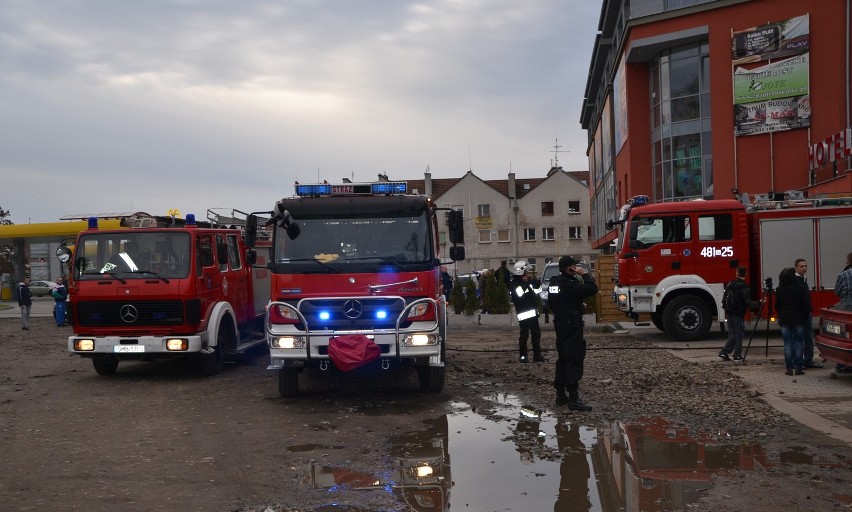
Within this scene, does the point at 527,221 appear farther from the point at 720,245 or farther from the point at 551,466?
the point at 551,466

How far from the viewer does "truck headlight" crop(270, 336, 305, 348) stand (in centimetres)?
1007

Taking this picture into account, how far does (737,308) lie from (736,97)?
1585 cm

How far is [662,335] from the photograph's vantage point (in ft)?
63.4

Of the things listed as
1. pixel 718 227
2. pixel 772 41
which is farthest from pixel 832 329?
pixel 772 41

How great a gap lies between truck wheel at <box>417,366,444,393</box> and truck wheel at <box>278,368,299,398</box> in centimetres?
167

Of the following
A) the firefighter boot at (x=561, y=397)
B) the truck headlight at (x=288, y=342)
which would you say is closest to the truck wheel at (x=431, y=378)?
the firefighter boot at (x=561, y=397)

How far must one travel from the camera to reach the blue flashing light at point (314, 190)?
432 inches

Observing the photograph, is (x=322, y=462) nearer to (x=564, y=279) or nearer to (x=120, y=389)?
(x=564, y=279)

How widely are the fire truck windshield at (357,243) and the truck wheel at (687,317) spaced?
8561 millimetres

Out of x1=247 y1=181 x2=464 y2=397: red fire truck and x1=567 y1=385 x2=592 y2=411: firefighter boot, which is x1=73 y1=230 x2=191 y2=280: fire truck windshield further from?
x1=567 y1=385 x2=592 y2=411: firefighter boot

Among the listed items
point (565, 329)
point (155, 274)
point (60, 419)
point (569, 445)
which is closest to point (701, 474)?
point (569, 445)

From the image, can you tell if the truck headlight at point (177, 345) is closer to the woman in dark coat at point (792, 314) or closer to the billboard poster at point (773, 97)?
the woman in dark coat at point (792, 314)

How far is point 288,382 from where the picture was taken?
10.8 meters

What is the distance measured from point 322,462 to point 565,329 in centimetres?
359
